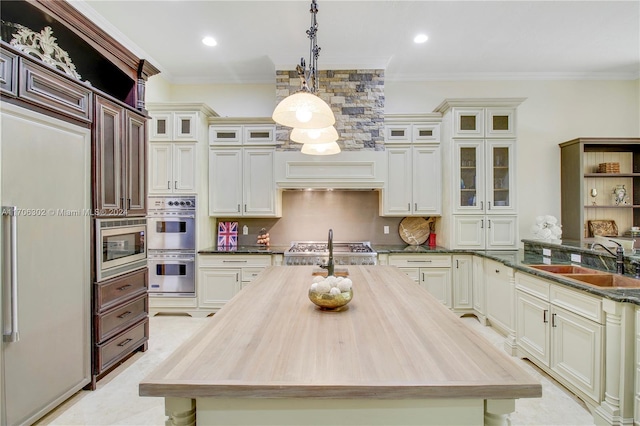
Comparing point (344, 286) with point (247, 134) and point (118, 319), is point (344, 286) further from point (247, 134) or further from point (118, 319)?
point (247, 134)

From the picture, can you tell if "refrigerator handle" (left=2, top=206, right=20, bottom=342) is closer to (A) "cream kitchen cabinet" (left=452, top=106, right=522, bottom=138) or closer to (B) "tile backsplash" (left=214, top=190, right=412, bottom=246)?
(B) "tile backsplash" (left=214, top=190, right=412, bottom=246)

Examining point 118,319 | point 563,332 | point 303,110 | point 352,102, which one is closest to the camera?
point 303,110

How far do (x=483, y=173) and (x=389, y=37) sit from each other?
6.66 feet

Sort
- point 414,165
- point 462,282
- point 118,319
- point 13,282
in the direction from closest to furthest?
point 13,282 → point 118,319 → point 462,282 → point 414,165

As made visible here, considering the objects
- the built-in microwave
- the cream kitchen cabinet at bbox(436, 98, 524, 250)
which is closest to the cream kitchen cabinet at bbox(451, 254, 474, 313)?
the cream kitchen cabinet at bbox(436, 98, 524, 250)

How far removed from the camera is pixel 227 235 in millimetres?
4410

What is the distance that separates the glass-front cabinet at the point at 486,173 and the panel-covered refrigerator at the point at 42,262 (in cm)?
393

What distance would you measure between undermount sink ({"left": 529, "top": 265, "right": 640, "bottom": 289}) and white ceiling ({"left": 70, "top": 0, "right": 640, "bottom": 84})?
2.51 meters

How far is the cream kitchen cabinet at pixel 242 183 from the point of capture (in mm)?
4195

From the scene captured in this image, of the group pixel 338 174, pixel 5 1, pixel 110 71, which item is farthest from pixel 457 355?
pixel 110 71

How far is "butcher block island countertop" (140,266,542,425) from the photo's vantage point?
913 mm

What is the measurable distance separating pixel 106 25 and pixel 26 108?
199 cm

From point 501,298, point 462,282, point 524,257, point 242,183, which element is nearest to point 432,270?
point 462,282

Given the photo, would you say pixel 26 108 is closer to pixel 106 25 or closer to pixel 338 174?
pixel 106 25
